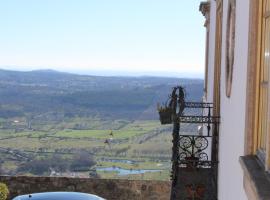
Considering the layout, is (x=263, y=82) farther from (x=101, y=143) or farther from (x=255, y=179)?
(x=101, y=143)

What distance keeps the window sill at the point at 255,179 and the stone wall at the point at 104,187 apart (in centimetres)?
914

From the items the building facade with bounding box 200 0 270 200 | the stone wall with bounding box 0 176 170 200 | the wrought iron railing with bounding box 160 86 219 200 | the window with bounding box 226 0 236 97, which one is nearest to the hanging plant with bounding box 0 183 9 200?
the stone wall with bounding box 0 176 170 200

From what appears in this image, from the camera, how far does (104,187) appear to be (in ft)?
43.7

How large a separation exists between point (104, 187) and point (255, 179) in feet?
32.8

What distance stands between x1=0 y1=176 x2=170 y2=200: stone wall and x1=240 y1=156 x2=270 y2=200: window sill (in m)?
9.14

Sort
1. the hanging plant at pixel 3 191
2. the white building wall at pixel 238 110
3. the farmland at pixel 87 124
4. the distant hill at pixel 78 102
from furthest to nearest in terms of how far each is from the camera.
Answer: the distant hill at pixel 78 102 → the farmland at pixel 87 124 → the hanging plant at pixel 3 191 → the white building wall at pixel 238 110

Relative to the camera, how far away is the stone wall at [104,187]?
1324 centimetres

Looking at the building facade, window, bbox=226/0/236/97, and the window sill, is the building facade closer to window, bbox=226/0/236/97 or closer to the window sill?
the window sill

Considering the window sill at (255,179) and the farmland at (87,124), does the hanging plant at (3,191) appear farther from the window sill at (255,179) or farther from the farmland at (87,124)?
the farmland at (87,124)

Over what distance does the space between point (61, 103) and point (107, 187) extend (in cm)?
6663

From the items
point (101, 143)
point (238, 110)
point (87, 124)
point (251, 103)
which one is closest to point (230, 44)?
point (238, 110)

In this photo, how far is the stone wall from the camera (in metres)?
13.2

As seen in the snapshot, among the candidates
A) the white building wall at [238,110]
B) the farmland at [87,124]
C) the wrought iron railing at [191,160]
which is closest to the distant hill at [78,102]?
the farmland at [87,124]

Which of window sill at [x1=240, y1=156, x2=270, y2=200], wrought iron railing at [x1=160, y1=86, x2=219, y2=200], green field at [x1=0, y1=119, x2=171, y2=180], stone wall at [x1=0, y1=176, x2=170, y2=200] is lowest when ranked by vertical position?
green field at [x1=0, y1=119, x2=171, y2=180]
